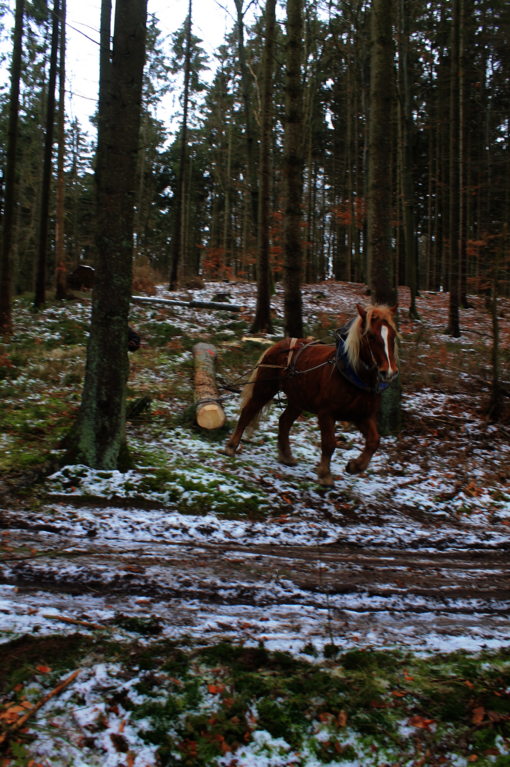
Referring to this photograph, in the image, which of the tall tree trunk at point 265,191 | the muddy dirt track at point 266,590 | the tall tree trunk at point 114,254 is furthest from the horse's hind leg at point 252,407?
the tall tree trunk at point 265,191

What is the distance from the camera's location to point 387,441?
7.16 meters

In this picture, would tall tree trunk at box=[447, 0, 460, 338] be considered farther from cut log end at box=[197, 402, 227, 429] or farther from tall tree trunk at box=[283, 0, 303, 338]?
cut log end at box=[197, 402, 227, 429]

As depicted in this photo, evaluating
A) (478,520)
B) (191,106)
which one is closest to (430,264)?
(191,106)

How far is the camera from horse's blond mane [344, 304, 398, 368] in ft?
16.3

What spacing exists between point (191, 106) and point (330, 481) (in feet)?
93.4

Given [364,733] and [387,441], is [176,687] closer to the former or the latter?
[364,733]

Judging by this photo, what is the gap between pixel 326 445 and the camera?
18.2 ft

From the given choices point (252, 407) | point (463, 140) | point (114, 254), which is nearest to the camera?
point (114, 254)

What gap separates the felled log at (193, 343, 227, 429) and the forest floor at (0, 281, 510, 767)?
0.22 meters

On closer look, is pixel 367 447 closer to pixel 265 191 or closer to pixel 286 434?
pixel 286 434

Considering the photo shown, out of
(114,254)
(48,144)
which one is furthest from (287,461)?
(48,144)

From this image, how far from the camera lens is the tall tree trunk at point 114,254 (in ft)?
17.2

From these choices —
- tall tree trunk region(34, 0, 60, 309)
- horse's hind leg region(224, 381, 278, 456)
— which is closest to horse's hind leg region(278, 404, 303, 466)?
horse's hind leg region(224, 381, 278, 456)

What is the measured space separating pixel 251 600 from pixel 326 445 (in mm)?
2540
